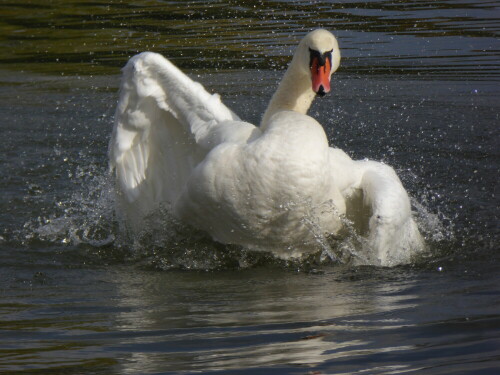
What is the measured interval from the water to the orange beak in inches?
43.4

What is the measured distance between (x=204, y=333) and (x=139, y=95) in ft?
7.27

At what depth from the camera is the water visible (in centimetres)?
426

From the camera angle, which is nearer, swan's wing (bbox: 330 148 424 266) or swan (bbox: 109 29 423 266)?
swan (bbox: 109 29 423 266)

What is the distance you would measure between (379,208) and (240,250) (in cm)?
93

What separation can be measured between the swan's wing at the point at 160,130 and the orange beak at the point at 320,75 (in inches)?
19.8

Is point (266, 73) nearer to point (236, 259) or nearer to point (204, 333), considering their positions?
point (236, 259)

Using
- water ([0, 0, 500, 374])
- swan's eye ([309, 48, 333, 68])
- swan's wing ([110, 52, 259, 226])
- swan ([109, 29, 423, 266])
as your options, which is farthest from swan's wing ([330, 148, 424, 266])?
swan's wing ([110, 52, 259, 226])

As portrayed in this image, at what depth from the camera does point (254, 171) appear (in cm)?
552

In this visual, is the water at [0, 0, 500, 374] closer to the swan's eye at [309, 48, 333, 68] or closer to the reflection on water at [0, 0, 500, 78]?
the reflection on water at [0, 0, 500, 78]

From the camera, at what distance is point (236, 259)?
6.09 m

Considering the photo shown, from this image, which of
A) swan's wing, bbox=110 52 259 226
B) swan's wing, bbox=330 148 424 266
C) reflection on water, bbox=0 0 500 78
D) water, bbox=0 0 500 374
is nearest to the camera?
water, bbox=0 0 500 374

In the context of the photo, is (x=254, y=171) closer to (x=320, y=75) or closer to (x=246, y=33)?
(x=320, y=75)

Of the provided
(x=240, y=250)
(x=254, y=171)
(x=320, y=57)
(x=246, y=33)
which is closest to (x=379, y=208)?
(x=254, y=171)

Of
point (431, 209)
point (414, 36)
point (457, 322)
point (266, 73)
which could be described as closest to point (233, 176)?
point (457, 322)
